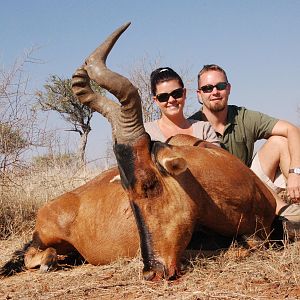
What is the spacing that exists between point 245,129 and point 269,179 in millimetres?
727

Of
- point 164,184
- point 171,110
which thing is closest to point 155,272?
point 164,184

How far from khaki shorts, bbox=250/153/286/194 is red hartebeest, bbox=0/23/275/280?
144cm

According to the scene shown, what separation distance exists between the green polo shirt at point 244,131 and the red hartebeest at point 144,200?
1387 millimetres

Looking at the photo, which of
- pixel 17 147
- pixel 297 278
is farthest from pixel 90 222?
pixel 17 147

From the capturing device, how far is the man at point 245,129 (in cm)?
691

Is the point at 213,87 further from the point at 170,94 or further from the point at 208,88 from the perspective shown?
the point at 170,94

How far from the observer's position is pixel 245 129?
707cm

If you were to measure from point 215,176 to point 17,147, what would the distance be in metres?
5.27

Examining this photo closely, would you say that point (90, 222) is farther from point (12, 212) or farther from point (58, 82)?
point (58, 82)

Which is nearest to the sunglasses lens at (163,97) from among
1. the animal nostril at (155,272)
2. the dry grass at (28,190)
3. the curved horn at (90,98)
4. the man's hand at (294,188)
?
the curved horn at (90,98)

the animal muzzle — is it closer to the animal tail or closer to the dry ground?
the dry ground

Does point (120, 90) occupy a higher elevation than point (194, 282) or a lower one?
higher

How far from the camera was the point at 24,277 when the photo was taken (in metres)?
5.59

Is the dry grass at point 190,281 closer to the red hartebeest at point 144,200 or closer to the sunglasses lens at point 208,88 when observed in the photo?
the red hartebeest at point 144,200
